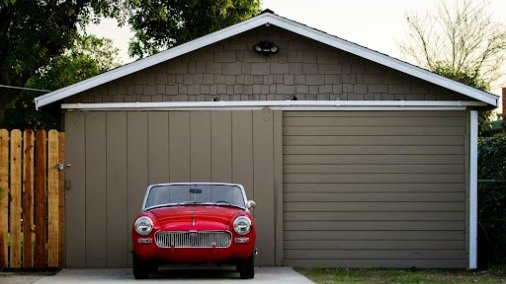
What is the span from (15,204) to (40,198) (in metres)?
0.41

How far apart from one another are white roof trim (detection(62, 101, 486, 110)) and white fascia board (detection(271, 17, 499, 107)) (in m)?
0.34

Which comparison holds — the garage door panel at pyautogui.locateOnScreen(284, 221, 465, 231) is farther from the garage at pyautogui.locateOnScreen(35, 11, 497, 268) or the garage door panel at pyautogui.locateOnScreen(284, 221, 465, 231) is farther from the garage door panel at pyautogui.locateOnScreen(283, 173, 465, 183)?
the garage door panel at pyautogui.locateOnScreen(283, 173, 465, 183)

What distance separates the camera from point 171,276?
15180 mm

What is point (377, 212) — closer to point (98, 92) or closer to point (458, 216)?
point (458, 216)

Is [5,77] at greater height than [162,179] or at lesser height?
greater

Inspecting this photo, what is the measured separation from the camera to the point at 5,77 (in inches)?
1316

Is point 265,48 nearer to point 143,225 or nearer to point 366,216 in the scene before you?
point 366,216

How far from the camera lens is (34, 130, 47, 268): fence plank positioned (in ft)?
55.6

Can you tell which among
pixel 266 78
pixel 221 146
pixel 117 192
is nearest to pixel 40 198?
pixel 117 192

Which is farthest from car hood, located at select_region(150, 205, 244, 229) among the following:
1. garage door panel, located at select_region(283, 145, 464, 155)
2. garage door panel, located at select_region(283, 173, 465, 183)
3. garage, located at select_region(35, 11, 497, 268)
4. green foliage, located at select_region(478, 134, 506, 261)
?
green foliage, located at select_region(478, 134, 506, 261)

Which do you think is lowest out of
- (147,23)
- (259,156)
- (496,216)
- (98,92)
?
(496,216)

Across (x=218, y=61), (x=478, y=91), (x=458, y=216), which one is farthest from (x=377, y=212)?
(x=218, y=61)

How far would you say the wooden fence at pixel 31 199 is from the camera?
16812 millimetres

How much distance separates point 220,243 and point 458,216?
16.9 feet
